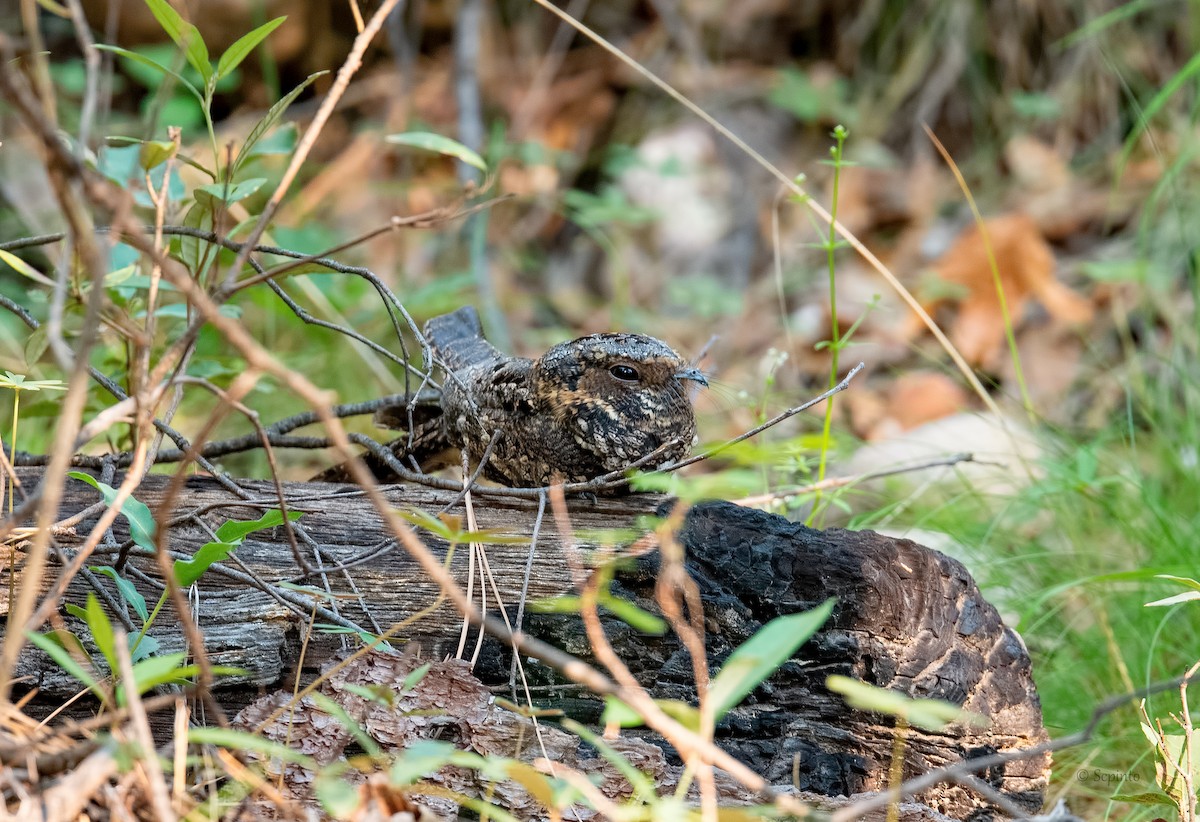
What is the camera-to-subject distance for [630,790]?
74.7 inches

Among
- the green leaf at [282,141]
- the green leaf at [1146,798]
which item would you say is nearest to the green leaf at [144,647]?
the green leaf at [282,141]

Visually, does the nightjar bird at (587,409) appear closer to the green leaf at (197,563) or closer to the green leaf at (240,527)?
the green leaf at (240,527)

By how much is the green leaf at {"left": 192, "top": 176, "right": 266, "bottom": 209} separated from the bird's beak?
1.01 metres

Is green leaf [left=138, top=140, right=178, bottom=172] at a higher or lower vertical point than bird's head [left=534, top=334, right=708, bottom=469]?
higher

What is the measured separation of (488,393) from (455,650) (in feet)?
2.48

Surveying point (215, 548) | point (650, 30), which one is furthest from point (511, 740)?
point (650, 30)

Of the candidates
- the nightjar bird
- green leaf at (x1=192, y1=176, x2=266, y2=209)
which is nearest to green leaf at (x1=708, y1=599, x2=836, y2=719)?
the nightjar bird

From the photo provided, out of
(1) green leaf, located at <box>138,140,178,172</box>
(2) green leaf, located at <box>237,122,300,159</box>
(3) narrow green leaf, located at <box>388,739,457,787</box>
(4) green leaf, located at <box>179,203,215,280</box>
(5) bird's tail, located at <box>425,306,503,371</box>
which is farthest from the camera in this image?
(5) bird's tail, located at <box>425,306,503,371</box>

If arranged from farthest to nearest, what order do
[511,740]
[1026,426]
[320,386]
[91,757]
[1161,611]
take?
1. [320,386]
2. [1026,426]
3. [1161,611]
4. [511,740]
5. [91,757]

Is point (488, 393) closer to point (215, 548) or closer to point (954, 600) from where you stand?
point (215, 548)

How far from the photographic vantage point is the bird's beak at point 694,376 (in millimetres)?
2475

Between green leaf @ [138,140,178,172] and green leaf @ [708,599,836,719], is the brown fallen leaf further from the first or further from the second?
green leaf @ [708,599,836,719]

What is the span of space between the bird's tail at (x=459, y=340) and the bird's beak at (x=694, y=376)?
692mm

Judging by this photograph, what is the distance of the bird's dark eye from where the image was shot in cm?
249
